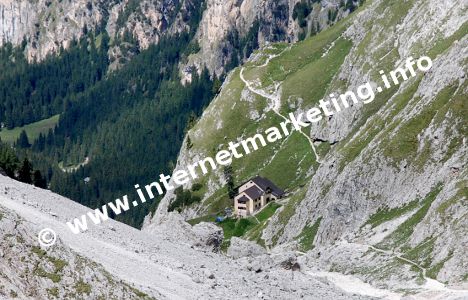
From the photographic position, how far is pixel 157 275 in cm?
5781

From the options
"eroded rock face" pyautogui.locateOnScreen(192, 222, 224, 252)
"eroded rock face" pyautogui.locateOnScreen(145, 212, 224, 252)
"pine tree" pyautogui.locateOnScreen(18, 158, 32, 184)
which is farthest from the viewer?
"pine tree" pyautogui.locateOnScreen(18, 158, 32, 184)

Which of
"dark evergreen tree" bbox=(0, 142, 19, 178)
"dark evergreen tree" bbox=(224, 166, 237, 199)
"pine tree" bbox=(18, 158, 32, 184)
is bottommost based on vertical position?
"dark evergreen tree" bbox=(224, 166, 237, 199)

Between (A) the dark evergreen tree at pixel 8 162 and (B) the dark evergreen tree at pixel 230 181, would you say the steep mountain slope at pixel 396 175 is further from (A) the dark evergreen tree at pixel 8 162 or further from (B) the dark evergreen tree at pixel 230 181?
(A) the dark evergreen tree at pixel 8 162

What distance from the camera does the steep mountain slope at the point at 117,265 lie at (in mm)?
45812

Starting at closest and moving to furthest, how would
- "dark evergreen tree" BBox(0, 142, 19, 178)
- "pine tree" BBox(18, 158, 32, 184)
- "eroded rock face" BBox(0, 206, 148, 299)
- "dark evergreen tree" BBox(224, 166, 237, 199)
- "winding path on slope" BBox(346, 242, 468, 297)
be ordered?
"eroded rock face" BBox(0, 206, 148, 299) < "winding path on slope" BBox(346, 242, 468, 297) < "pine tree" BBox(18, 158, 32, 184) < "dark evergreen tree" BBox(0, 142, 19, 178) < "dark evergreen tree" BBox(224, 166, 237, 199)

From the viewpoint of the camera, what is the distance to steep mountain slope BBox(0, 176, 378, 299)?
150 ft

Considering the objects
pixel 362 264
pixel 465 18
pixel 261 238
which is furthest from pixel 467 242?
pixel 465 18

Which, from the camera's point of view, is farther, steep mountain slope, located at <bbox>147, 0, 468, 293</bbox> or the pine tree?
the pine tree

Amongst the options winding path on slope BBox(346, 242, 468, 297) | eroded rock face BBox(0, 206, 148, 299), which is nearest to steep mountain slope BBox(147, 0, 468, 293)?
winding path on slope BBox(346, 242, 468, 297)

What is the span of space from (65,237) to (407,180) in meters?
A: 64.0

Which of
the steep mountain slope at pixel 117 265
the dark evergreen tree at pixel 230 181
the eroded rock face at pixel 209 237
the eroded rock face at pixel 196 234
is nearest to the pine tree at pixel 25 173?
the dark evergreen tree at pixel 230 181

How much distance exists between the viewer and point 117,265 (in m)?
56.4

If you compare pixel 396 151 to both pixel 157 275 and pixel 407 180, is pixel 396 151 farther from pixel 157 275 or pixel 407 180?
pixel 157 275

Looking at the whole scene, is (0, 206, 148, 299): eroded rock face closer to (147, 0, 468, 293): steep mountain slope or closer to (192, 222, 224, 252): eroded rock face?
(192, 222, 224, 252): eroded rock face
